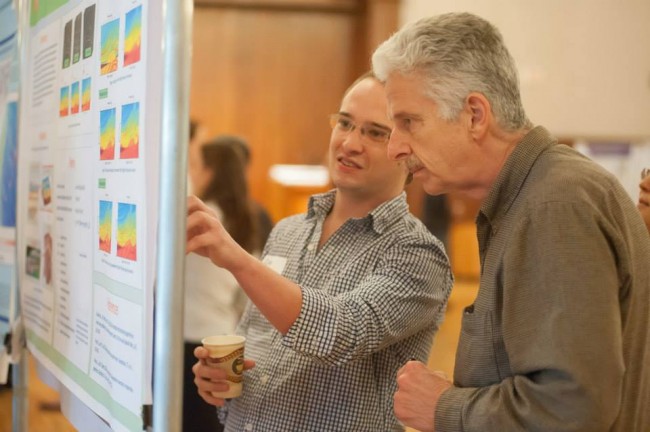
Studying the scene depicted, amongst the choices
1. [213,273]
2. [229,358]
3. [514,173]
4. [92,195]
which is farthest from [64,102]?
[213,273]

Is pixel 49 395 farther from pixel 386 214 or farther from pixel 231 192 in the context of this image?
pixel 386 214

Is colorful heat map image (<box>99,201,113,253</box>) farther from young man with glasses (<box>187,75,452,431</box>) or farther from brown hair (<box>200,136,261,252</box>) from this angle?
brown hair (<box>200,136,261,252</box>)

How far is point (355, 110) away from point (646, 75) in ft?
17.0

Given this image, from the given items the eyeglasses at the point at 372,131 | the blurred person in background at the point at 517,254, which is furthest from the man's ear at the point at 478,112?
→ the eyeglasses at the point at 372,131

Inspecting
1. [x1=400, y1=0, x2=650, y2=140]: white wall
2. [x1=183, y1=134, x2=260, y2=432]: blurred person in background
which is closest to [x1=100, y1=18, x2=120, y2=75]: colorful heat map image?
[x1=183, y1=134, x2=260, y2=432]: blurred person in background

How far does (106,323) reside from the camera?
1006 millimetres

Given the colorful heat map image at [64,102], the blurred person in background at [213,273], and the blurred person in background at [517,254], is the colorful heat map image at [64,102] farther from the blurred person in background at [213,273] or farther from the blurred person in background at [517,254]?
the blurred person in background at [213,273]

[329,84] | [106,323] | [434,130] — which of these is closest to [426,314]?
[434,130]

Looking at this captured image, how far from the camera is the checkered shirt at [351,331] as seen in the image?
123 centimetres

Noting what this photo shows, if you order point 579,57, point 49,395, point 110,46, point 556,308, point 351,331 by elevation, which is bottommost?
point 49,395

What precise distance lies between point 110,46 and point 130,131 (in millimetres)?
164

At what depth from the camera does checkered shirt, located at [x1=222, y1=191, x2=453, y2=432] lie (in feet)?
4.03

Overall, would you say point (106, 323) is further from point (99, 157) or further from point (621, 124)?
point (621, 124)

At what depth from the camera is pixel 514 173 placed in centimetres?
105
